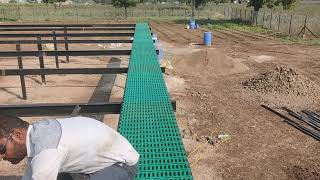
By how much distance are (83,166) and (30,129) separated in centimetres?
58

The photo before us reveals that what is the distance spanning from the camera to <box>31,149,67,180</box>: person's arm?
8.22 feet

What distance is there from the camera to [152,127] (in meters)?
4.75

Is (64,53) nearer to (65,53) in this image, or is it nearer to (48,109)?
(65,53)

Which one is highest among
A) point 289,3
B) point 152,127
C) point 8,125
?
point 289,3

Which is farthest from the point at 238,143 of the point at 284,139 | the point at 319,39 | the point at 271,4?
the point at 271,4

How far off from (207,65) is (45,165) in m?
13.7

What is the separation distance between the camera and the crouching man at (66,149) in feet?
8.36

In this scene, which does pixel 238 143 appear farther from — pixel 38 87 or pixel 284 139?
pixel 38 87

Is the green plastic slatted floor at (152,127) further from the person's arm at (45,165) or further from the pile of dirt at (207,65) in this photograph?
the pile of dirt at (207,65)

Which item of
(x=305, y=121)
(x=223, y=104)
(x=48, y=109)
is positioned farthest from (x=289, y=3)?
(x=48, y=109)

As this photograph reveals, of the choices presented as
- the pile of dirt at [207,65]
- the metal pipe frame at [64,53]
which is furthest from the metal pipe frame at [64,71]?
the pile of dirt at [207,65]

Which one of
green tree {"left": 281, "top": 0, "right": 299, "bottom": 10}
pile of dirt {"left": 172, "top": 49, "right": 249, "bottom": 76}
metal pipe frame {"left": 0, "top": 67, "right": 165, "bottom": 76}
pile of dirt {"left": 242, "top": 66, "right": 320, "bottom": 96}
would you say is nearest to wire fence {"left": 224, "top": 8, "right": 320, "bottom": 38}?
green tree {"left": 281, "top": 0, "right": 299, "bottom": 10}

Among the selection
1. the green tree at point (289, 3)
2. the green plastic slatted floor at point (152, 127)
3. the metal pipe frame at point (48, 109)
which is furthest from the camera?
the green tree at point (289, 3)

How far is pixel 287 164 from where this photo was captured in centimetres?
707
